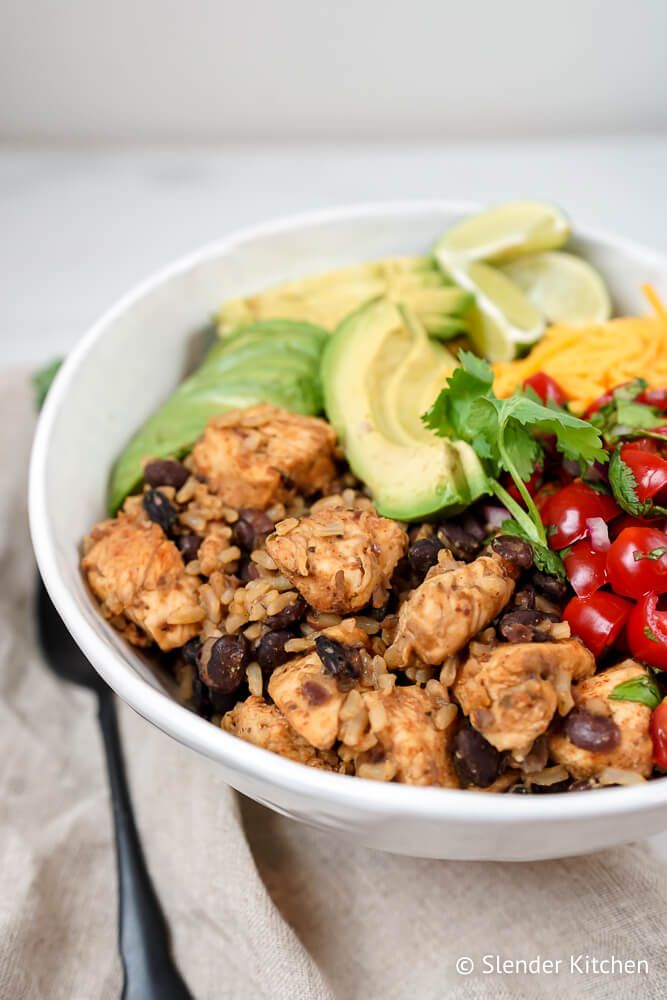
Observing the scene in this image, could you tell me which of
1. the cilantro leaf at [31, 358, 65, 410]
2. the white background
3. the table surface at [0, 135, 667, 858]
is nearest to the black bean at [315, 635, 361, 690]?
the cilantro leaf at [31, 358, 65, 410]

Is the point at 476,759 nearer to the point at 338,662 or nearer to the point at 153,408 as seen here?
the point at 338,662

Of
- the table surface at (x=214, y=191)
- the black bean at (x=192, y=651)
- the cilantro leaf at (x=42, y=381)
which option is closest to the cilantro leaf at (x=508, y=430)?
the black bean at (x=192, y=651)

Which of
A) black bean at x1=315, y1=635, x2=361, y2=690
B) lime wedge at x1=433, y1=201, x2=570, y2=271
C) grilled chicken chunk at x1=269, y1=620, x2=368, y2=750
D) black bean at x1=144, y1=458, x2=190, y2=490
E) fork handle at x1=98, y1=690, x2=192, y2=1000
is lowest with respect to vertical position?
fork handle at x1=98, y1=690, x2=192, y2=1000

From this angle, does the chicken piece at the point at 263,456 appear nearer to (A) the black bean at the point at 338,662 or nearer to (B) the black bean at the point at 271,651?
(B) the black bean at the point at 271,651

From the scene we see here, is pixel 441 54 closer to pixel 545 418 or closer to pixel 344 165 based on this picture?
pixel 344 165

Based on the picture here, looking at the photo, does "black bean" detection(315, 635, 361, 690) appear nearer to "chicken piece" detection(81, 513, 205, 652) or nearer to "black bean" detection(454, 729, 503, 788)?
"black bean" detection(454, 729, 503, 788)
